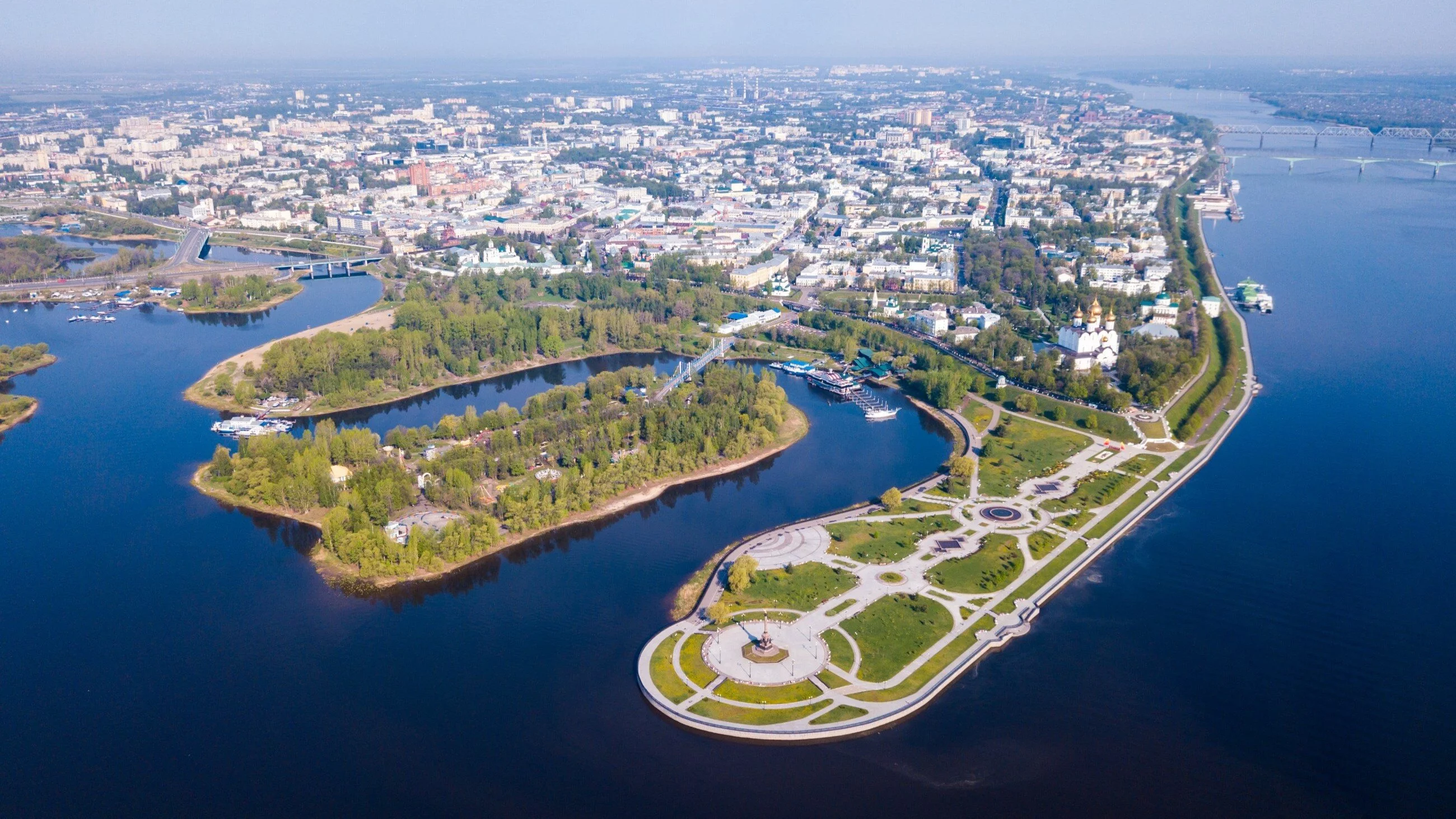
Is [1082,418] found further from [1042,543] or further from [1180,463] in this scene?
[1042,543]

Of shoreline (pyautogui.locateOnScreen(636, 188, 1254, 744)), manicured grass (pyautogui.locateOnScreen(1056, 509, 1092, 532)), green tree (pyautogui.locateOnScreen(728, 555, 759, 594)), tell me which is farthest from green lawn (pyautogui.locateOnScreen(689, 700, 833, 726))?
manicured grass (pyautogui.locateOnScreen(1056, 509, 1092, 532))

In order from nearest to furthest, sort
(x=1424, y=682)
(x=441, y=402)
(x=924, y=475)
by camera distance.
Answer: (x=1424, y=682) → (x=924, y=475) → (x=441, y=402)

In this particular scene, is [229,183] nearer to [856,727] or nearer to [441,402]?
[441,402]

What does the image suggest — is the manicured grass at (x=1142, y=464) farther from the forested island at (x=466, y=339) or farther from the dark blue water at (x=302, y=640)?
the forested island at (x=466, y=339)

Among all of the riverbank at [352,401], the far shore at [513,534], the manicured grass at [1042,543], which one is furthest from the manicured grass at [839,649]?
the riverbank at [352,401]

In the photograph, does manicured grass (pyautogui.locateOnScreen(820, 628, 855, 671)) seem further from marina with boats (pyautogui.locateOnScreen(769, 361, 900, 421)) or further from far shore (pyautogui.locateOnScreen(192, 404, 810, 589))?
marina with boats (pyautogui.locateOnScreen(769, 361, 900, 421))

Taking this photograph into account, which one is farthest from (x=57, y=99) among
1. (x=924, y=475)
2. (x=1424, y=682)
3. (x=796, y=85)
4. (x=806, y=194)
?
(x=1424, y=682)
